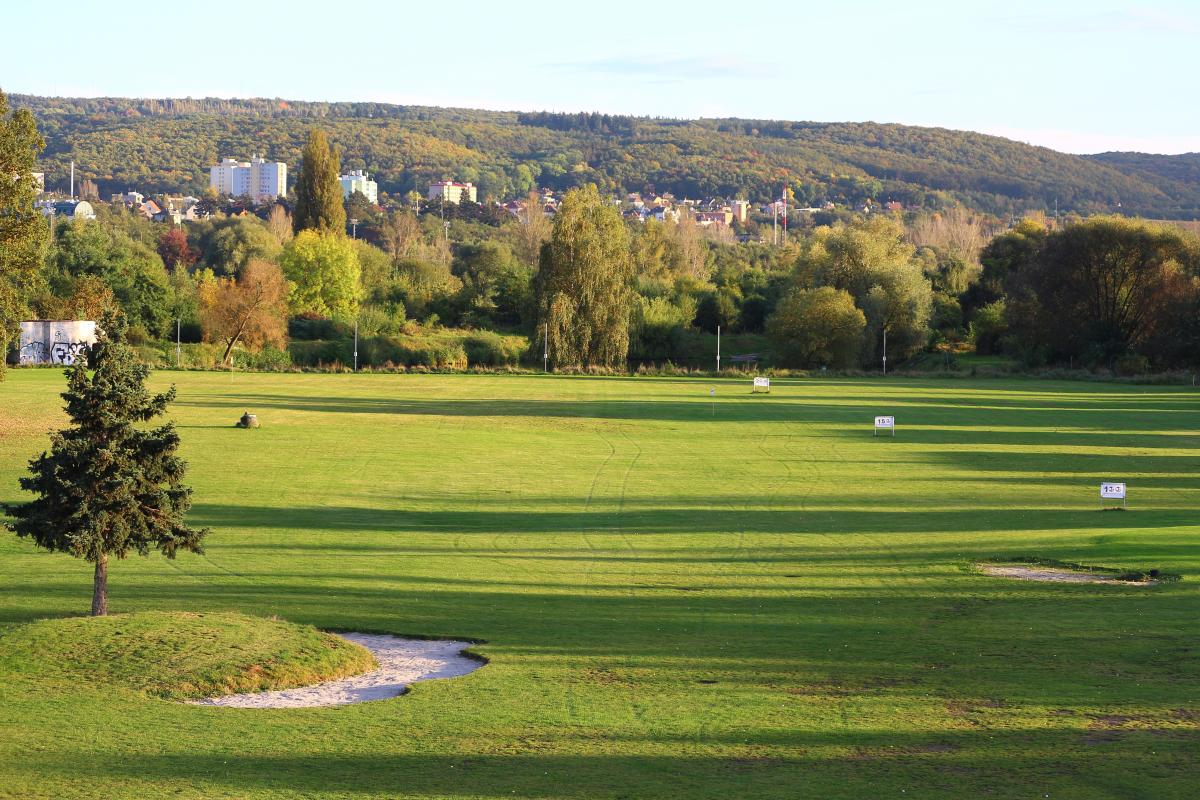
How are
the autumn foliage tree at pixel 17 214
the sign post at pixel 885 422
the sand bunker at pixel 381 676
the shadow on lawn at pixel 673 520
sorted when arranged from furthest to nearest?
the sign post at pixel 885 422
the autumn foliage tree at pixel 17 214
the shadow on lawn at pixel 673 520
the sand bunker at pixel 381 676

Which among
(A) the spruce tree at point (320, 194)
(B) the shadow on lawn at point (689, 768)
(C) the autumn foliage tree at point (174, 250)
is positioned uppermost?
(A) the spruce tree at point (320, 194)

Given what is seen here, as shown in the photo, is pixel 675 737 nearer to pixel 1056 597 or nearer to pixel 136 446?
pixel 136 446

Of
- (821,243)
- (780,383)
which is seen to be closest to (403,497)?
(780,383)

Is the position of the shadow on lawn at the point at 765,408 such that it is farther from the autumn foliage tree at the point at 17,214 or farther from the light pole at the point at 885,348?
the light pole at the point at 885,348

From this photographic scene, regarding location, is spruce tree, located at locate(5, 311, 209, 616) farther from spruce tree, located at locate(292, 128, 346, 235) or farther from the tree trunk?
spruce tree, located at locate(292, 128, 346, 235)

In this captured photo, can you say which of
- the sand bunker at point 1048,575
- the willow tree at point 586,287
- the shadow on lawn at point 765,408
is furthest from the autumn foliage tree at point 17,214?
the willow tree at point 586,287

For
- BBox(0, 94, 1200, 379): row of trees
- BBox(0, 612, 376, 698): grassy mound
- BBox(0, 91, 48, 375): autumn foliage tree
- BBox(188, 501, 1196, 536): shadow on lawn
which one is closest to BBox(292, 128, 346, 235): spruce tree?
BBox(0, 94, 1200, 379): row of trees

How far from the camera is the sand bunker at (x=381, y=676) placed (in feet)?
43.2

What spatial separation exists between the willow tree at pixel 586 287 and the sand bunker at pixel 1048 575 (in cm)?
6786

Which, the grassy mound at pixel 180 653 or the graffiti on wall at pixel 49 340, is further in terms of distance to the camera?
the graffiti on wall at pixel 49 340

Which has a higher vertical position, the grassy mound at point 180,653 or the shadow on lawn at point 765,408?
the shadow on lawn at point 765,408

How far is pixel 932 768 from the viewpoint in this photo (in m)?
10.8

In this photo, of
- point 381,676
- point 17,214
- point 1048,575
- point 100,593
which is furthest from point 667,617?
point 17,214

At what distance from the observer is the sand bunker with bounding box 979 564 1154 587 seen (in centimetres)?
2030
